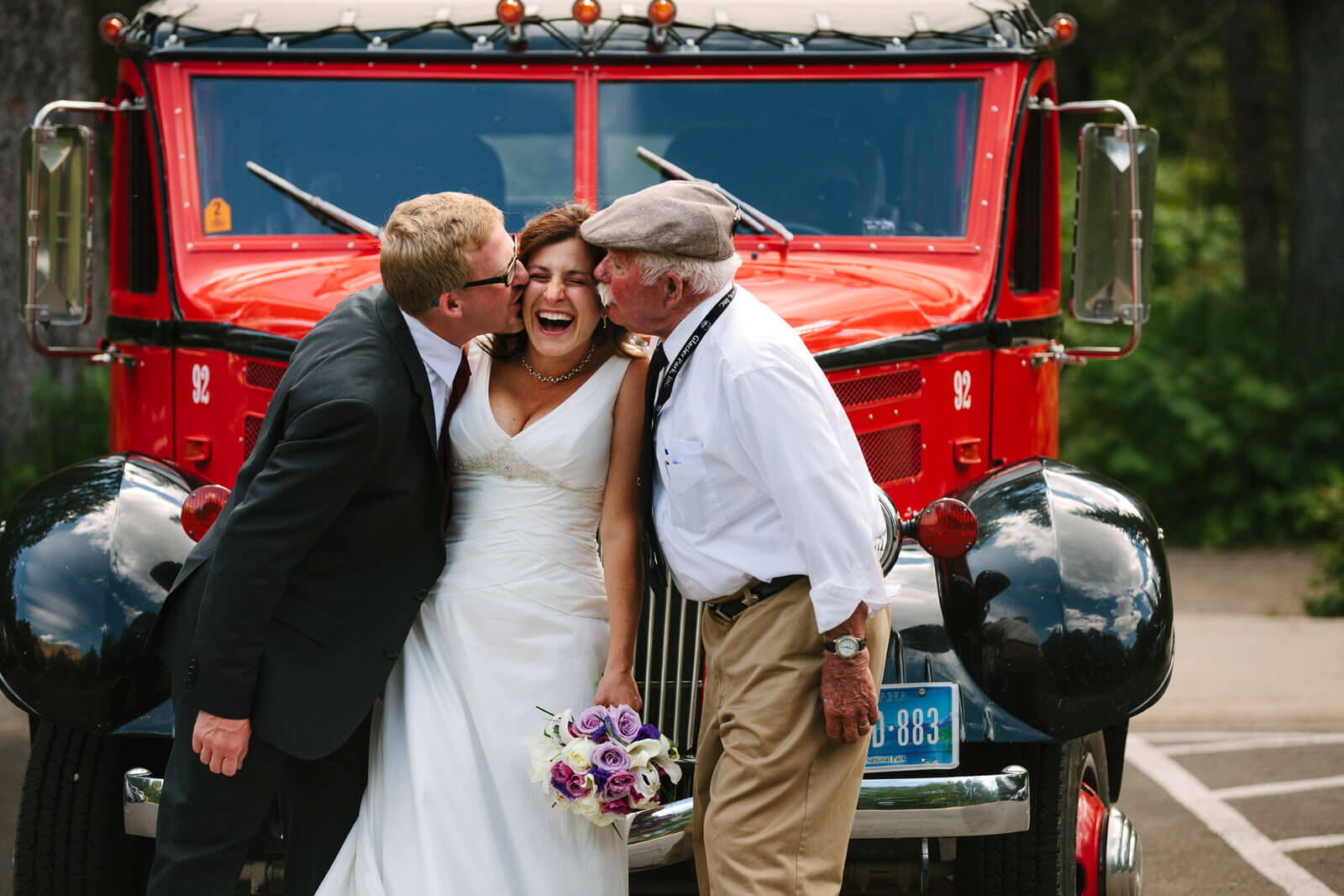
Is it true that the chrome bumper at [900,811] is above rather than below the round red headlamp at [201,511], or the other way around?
below

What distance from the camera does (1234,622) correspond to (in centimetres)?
849

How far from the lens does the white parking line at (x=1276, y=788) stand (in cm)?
565

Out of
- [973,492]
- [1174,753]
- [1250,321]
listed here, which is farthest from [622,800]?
[1250,321]

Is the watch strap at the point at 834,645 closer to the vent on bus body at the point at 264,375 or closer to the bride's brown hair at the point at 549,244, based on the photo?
the bride's brown hair at the point at 549,244

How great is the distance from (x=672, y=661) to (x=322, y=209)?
1.73 metres

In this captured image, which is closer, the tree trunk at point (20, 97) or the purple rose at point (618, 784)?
the purple rose at point (618, 784)

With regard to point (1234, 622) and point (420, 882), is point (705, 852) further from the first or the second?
point (1234, 622)

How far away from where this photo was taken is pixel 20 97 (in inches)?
370

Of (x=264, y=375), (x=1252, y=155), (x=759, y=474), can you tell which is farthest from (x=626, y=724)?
(x=1252, y=155)

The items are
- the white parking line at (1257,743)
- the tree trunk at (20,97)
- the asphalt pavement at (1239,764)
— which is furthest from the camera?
the tree trunk at (20,97)

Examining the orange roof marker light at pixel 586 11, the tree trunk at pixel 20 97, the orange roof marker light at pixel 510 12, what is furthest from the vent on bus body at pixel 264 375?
the tree trunk at pixel 20 97

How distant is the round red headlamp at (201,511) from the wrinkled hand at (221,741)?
2.27ft

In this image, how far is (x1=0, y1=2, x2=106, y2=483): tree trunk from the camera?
9.41 m

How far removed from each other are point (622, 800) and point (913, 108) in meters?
2.39
